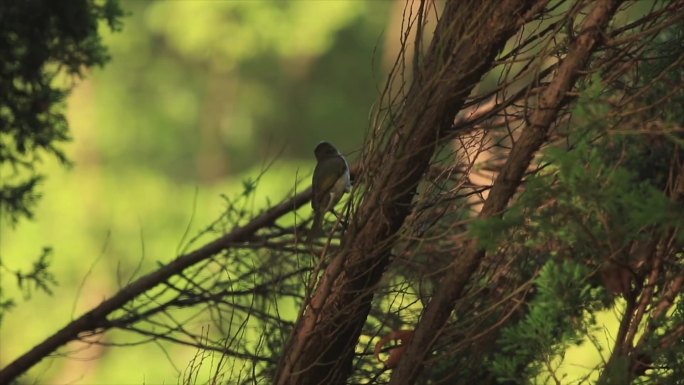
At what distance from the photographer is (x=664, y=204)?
102 inches

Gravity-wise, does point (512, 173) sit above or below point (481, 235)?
above

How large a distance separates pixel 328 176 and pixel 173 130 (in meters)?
16.3

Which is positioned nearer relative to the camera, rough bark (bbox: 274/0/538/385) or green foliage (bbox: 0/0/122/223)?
rough bark (bbox: 274/0/538/385)

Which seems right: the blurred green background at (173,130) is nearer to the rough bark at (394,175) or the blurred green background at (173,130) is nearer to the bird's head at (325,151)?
the bird's head at (325,151)

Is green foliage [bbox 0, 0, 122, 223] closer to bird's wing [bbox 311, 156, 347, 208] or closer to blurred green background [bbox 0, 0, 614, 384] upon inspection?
bird's wing [bbox 311, 156, 347, 208]

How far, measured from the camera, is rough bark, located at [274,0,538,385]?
3371mm

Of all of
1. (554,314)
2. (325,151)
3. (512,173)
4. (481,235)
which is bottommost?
(481,235)

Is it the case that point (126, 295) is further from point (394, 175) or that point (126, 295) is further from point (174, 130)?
point (174, 130)

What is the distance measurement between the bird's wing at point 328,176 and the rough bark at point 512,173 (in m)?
0.86

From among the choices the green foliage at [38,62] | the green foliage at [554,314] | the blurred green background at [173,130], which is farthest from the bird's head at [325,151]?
the blurred green background at [173,130]

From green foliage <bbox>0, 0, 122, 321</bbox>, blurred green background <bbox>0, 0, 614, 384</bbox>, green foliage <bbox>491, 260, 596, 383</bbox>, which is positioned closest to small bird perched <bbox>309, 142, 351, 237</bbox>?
green foliage <bbox>491, 260, 596, 383</bbox>

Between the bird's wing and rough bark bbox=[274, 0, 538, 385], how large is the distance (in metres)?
0.55

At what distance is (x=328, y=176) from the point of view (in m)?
4.14

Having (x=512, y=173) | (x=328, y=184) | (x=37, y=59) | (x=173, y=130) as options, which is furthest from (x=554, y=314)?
(x=173, y=130)
